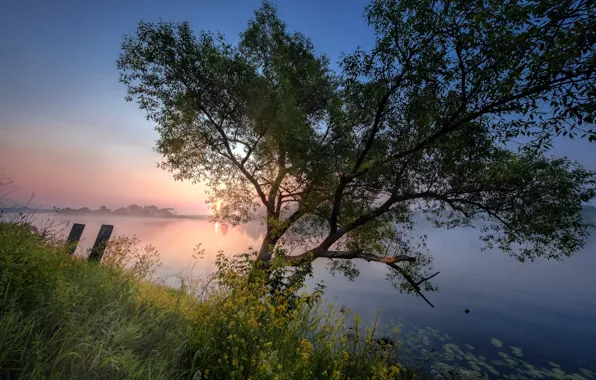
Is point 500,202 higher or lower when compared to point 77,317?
higher

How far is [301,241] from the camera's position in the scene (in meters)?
17.5

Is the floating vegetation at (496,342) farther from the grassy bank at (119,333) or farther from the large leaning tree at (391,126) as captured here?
the grassy bank at (119,333)

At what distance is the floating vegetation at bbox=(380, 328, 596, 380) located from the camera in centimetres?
1260

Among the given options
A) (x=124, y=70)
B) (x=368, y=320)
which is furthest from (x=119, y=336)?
(x=368, y=320)

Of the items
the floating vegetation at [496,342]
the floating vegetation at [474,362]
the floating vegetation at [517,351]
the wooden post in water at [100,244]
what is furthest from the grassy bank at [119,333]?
the floating vegetation at [496,342]

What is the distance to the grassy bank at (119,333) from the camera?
3.18 meters

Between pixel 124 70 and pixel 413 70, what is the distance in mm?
13622

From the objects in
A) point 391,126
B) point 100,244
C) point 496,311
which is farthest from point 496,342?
point 100,244

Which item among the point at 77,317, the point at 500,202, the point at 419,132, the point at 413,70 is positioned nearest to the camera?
the point at 77,317

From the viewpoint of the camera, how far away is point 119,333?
3.77m

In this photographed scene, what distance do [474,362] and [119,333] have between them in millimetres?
17243

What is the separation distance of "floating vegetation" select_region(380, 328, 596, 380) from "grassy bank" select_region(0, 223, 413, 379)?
9157 mm

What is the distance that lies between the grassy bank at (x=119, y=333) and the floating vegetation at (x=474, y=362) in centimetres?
916

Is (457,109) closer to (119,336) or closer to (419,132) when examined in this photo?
(419,132)
